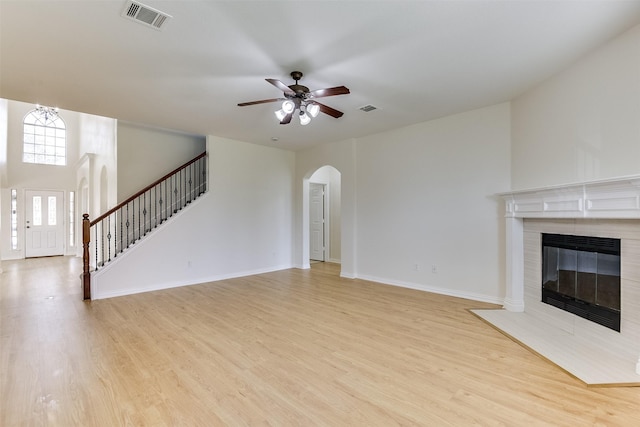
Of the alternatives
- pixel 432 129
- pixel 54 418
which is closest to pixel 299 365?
pixel 54 418

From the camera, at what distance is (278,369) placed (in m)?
2.47

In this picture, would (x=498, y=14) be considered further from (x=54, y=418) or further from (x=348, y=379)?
(x=54, y=418)

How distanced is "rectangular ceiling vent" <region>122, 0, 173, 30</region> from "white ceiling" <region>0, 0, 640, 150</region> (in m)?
0.05

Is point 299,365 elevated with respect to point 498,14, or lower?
lower

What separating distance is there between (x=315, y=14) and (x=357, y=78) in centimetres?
117

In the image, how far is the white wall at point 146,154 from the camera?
5711 millimetres

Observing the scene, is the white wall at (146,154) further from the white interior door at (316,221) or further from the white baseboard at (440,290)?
the white baseboard at (440,290)

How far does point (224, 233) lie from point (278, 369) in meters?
4.07

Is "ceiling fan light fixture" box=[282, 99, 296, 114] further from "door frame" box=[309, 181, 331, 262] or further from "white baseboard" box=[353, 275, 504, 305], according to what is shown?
"door frame" box=[309, 181, 331, 262]

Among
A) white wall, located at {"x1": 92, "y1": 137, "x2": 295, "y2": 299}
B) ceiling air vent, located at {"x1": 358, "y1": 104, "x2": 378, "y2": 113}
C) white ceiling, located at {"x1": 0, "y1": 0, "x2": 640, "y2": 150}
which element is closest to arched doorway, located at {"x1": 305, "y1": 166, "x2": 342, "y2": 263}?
white wall, located at {"x1": 92, "y1": 137, "x2": 295, "y2": 299}

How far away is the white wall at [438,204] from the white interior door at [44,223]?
9.65 meters

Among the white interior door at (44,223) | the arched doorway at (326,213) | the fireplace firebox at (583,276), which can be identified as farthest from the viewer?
the white interior door at (44,223)

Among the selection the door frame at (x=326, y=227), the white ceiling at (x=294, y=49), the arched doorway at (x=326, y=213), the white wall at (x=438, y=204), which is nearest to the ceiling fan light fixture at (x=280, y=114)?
the white ceiling at (x=294, y=49)

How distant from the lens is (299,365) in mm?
2531
